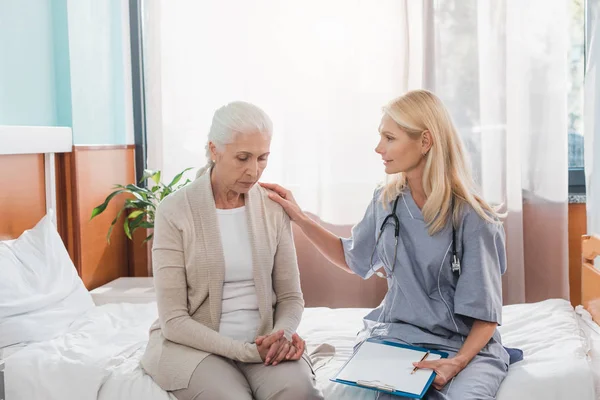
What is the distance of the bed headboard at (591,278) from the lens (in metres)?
2.23

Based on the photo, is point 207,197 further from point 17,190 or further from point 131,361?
point 17,190

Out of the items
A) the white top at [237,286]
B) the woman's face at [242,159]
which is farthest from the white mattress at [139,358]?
the woman's face at [242,159]

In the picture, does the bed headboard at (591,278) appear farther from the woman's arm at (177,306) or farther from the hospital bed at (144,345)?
the woman's arm at (177,306)

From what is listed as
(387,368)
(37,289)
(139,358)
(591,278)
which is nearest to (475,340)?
(387,368)

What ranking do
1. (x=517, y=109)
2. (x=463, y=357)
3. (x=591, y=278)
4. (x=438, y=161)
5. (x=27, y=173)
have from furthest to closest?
(x=517, y=109), (x=27, y=173), (x=591, y=278), (x=438, y=161), (x=463, y=357)

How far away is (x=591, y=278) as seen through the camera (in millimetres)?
2279

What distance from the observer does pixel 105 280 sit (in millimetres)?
3197

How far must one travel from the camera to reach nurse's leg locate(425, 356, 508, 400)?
1666mm

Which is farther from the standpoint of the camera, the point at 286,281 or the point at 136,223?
the point at 136,223

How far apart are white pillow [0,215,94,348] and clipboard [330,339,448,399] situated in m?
0.97

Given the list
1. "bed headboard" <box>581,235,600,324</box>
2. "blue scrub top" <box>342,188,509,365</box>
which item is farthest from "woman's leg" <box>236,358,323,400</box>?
"bed headboard" <box>581,235,600,324</box>

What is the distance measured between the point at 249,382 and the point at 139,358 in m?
0.41

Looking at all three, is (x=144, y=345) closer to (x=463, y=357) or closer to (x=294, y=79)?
(x=463, y=357)

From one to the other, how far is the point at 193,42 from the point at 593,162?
1814mm
